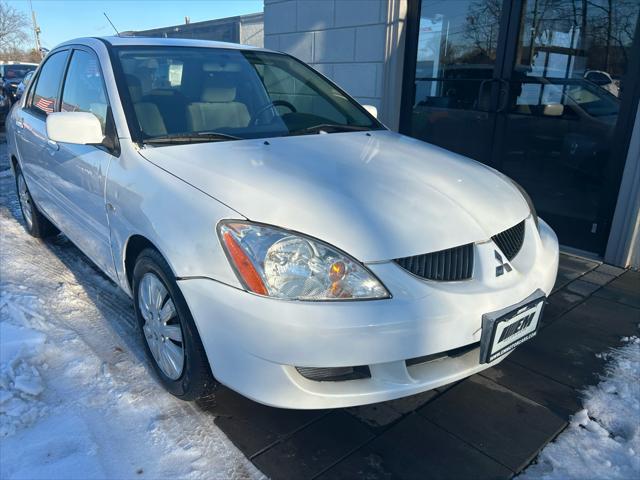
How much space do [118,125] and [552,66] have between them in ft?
11.9

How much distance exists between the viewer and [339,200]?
1885 millimetres

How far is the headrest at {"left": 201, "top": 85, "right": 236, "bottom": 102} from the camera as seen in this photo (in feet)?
8.84

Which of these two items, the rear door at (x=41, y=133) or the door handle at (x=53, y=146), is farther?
the rear door at (x=41, y=133)

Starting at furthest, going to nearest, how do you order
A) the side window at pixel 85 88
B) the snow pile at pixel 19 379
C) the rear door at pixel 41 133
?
the rear door at pixel 41 133
the side window at pixel 85 88
the snow pile at pixel 19 379

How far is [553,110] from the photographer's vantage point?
14.0ft

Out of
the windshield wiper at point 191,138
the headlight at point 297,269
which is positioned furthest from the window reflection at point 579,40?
the headlight at point 297,269

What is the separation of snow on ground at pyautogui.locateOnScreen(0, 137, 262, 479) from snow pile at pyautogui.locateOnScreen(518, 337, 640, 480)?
1147mm

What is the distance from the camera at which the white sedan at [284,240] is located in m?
1.69

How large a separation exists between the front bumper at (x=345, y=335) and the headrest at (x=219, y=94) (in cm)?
126

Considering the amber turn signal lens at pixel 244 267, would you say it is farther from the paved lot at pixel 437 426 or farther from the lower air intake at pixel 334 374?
the paved lot at pixel 437 426

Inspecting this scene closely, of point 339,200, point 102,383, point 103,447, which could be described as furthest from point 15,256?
point 339,200

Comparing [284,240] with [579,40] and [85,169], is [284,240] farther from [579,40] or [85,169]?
[579,40]

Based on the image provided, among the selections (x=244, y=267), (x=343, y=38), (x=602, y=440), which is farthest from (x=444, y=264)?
(x=343, y=38)

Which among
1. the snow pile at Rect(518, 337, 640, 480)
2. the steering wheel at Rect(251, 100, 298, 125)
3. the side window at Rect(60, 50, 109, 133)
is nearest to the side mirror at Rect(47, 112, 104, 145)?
the side window at Rect(60, 50, 109, 133)
